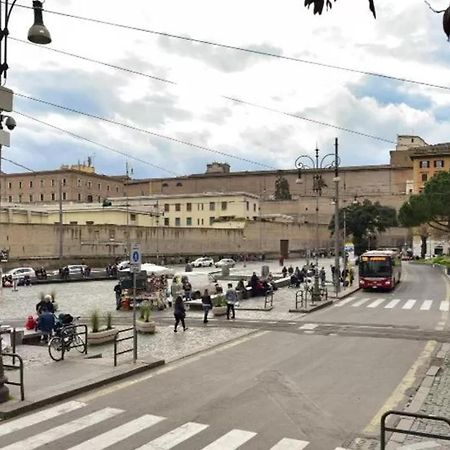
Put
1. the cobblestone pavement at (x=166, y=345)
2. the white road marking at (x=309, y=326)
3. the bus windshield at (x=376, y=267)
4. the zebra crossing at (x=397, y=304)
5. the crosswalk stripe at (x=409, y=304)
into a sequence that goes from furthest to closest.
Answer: the bus windshield at (x=376, y=267)
the crosswalk stripe at (x=409, y=304)
the zebra crossing at (x=397, y=304)
the white road marking at (x=309, y=326)
the cobblestone pavement at (x=166, y=345)

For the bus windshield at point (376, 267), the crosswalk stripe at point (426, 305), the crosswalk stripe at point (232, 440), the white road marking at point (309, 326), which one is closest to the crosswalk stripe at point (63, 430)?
the crosswalk stripe at point (232, 440)

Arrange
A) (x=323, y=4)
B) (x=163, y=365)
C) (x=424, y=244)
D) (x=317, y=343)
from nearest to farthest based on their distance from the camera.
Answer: (x=323, y=4)
(x=163, y=365)
(x=317, y=343)
(x=424, y=244)

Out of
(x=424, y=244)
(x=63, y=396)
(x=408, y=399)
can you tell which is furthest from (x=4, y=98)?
(x=424, y=244)

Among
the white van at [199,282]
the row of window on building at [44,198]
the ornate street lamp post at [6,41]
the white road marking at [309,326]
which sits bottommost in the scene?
Answer: the white road marking at [309,326]

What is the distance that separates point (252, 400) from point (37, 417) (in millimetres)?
4010

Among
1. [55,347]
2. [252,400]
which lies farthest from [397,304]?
[252,400]

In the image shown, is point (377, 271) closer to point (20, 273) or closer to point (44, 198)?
point (20, 273)

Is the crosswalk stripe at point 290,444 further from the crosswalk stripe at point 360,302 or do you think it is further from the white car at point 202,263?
the white car at point 202,263

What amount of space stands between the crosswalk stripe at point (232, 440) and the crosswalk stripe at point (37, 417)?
10.5 feet

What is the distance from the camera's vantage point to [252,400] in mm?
11781

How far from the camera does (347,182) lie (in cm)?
13562

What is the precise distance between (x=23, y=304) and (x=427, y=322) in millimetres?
20643

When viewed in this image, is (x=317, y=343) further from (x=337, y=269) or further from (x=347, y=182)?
(x=347, y=182)

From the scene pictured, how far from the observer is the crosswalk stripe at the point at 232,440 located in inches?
351
